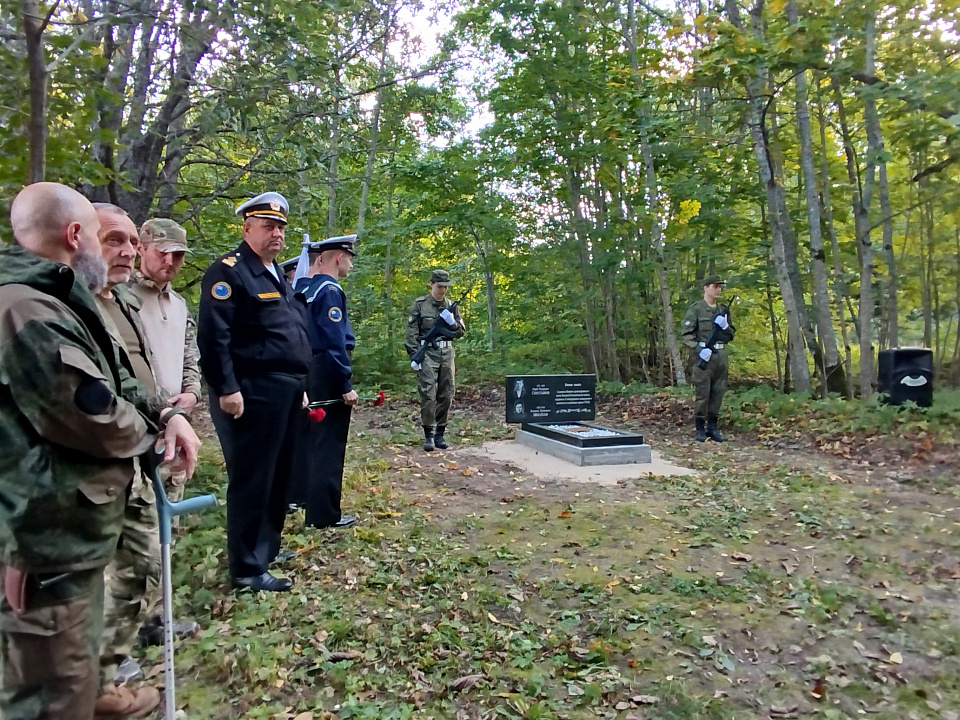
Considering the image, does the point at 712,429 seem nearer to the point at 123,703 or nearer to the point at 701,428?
the point at 701,428

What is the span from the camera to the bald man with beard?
1742 millimetres

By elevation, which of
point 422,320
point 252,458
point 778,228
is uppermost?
point 778,228

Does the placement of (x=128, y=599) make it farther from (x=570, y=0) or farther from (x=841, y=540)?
(x=570, y=0)

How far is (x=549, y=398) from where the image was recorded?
28.9 ft

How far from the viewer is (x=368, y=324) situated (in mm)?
14922

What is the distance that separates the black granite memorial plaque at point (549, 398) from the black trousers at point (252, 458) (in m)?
5.23

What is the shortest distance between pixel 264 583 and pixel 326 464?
1.15 m

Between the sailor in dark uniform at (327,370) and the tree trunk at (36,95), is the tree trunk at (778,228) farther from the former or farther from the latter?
the tree trunk at (36,95)

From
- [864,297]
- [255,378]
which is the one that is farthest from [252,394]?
[864,297]

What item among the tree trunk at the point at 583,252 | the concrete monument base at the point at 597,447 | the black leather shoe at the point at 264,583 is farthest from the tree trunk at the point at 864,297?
the black leather shoe at the point at 264,583

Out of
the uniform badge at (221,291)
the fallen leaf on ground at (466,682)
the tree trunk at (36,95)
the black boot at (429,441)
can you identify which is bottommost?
the fallen leaf on ground at (466,682)

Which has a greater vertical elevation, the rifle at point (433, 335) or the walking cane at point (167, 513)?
the rifle at point (433, 335)

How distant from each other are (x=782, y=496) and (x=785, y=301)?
5.22m

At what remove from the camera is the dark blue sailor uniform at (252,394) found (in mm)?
3682
